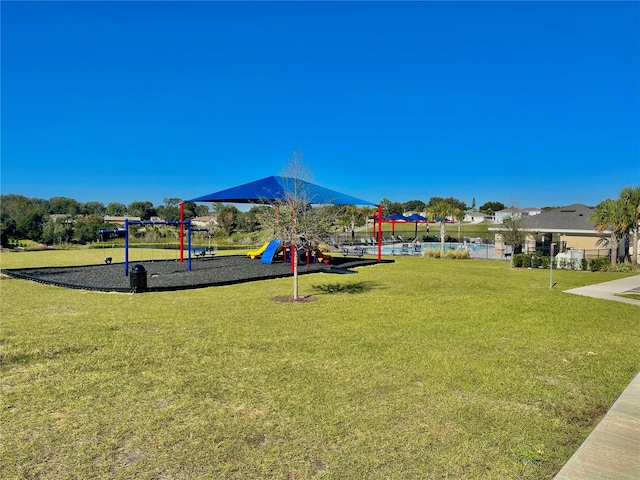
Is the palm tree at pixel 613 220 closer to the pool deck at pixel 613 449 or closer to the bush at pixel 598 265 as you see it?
the bush at pixel 598 265

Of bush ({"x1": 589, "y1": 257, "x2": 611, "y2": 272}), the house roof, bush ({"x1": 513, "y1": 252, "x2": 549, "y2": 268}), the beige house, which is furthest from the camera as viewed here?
the house roof

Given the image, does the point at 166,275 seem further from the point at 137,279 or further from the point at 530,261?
the point at 530,261

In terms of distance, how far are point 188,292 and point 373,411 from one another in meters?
8.38

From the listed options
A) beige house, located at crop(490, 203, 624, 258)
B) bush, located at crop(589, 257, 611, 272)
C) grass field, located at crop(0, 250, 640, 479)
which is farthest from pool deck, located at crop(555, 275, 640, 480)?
beige house, located at crop(490, 203, 624, 258)

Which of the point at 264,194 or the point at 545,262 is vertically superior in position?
the point at 264,194

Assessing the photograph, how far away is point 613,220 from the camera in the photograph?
66.6ft

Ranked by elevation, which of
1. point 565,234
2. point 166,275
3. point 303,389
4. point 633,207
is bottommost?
point 303,389

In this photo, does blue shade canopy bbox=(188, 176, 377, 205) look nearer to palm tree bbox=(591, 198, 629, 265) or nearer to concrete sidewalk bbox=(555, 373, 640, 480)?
palm tree bbox=(591, 198, 629, 265)

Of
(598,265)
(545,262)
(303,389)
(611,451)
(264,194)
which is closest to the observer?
(611,451)

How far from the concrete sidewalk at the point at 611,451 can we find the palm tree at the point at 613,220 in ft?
61.7

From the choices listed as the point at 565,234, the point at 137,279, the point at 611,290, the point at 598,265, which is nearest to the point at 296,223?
the point at 137,279

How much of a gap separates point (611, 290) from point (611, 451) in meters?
11.3

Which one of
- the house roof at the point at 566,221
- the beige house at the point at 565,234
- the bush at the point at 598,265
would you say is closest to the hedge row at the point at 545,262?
the bush at the point at 598,265

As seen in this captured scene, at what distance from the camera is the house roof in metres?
26.2
